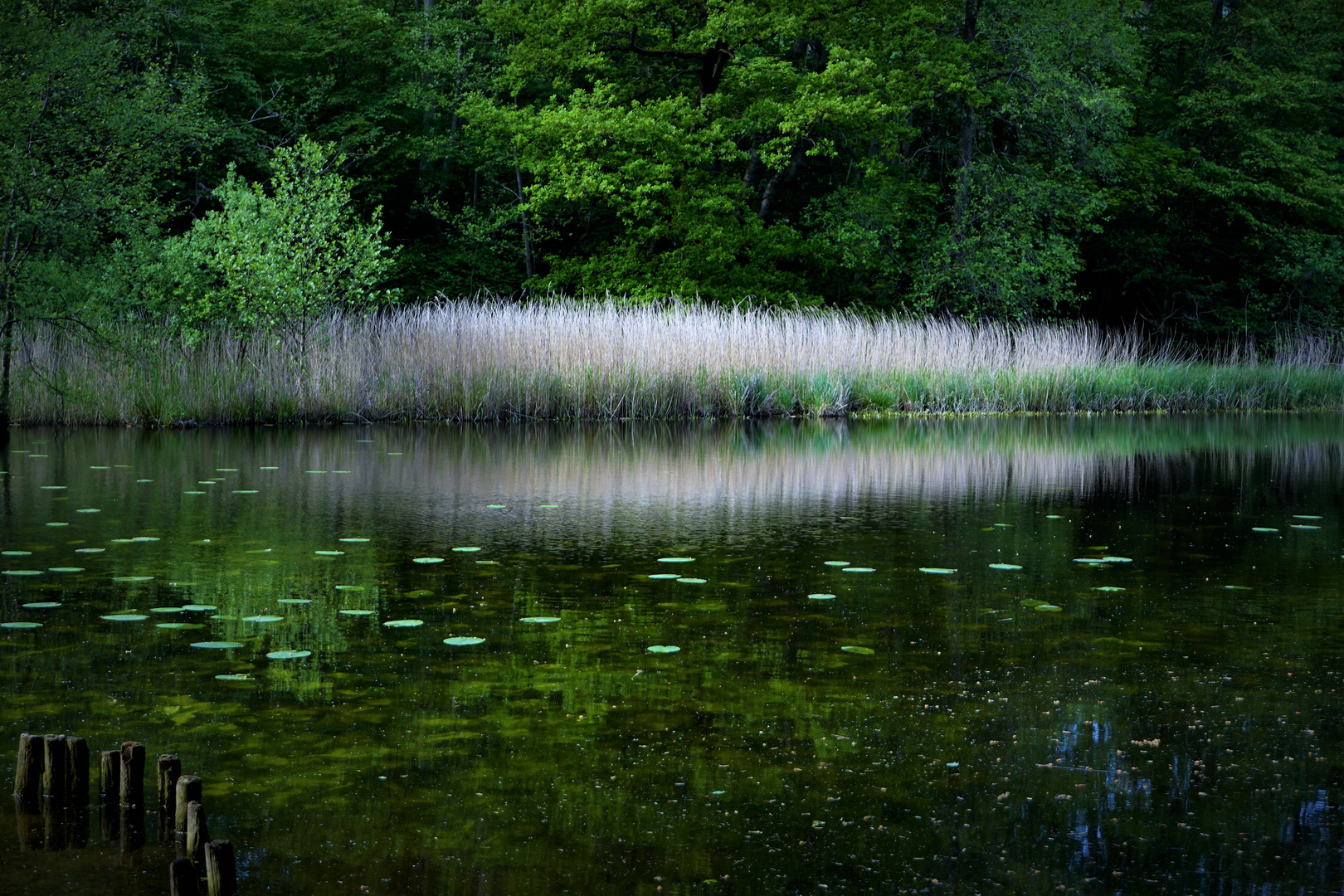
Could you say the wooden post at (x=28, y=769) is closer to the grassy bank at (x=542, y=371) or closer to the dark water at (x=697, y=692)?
the dark water at (x=697, y=692)

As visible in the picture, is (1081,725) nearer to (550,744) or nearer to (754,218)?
(550,744)

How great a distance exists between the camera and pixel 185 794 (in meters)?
2.39

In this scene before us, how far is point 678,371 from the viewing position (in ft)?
59.1

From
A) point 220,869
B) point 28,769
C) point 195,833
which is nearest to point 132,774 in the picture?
point 28,769

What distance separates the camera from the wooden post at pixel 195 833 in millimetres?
2309

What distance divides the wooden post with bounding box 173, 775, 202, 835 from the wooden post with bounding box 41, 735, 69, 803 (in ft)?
1.25

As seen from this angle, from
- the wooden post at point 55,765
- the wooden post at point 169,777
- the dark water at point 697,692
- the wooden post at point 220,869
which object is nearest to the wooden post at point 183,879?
the wooden post at point 220,869

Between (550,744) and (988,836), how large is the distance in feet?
3.40

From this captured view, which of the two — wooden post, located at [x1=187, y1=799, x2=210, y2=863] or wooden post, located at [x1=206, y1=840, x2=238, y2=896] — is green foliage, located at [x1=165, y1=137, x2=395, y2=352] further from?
wooden post, located at [x1=206, y1=840, x2=238, y2=896]

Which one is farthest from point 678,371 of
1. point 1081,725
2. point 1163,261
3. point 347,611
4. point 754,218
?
point 1163,261

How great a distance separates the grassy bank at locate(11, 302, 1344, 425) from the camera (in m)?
15.9

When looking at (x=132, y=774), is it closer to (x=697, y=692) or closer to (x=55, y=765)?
(x=55, y=765)

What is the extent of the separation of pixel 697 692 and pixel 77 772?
5.08 ft

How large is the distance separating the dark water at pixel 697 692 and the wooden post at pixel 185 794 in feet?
0.27
